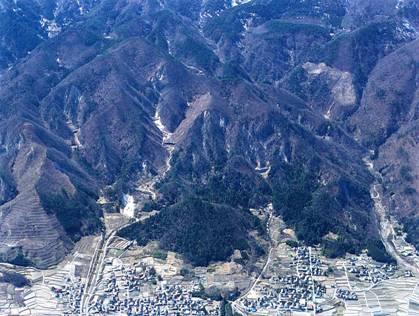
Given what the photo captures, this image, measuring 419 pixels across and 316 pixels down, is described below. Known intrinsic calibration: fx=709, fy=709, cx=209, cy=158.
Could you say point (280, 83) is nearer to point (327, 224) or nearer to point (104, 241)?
point (327, 224)

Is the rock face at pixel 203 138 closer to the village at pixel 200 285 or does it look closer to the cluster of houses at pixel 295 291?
the village at pixel 200 285

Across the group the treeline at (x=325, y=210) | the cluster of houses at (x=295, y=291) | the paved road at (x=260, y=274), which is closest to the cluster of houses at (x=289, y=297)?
the cluster of houses at (x=295, y=291)

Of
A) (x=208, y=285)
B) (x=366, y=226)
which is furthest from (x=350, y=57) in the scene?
(x=208, y=285)

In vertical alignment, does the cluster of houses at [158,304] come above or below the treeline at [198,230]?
below

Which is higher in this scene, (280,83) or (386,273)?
(280,83)

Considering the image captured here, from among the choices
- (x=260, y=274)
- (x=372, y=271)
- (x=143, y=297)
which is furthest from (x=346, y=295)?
(x=143, y=297)
